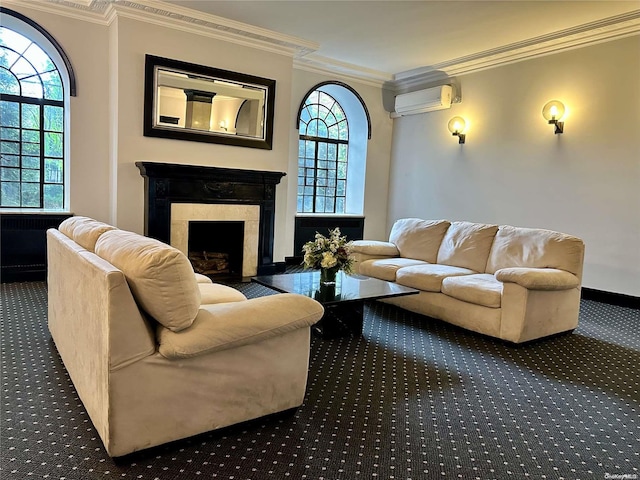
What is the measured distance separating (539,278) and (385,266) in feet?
4.73

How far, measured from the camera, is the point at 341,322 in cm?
357

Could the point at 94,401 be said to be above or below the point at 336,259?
below

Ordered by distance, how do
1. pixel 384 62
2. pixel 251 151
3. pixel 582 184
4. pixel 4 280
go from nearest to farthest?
pixel 4 280
pixel 582 184
pixel 251 151
pixel 384 62

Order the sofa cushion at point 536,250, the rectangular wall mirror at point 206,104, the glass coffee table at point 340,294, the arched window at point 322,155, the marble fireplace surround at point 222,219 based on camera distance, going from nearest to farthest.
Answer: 1. the glass coffee table at point 340,294
2. the sofa cushion at point 536,250
3. the rectangular wall mirror at point 206,104
4. the marble fireplace surround at point 222,219
5. the arched window at point 322,155

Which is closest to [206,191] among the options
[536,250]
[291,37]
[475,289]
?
[291,37]

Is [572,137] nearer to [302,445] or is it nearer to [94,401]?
[302,445]

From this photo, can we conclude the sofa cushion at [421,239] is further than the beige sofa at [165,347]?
Yes

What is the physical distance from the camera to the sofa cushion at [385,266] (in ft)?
14.5

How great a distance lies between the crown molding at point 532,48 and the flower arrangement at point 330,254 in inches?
146

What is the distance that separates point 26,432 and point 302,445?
1226 mm

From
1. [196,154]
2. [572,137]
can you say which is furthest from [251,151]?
[572,137]

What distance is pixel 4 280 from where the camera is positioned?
15.9 ft

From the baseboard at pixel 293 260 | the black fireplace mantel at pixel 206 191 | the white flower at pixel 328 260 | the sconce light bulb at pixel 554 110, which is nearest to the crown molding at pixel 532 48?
the sconce light bulb at pixel 554 110

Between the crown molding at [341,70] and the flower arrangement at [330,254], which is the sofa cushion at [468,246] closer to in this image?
the flower arrangement at [330,254]
